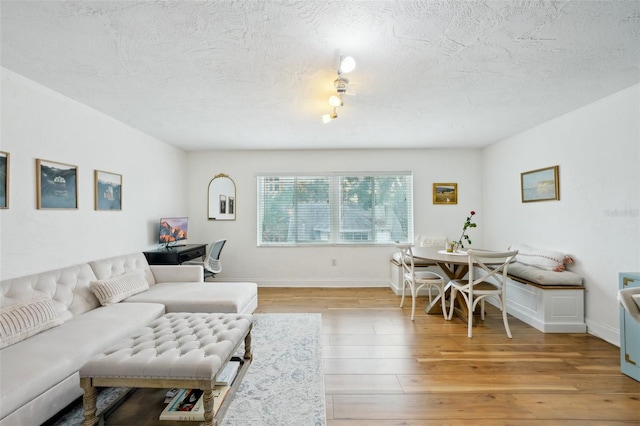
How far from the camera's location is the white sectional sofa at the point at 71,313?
150cm

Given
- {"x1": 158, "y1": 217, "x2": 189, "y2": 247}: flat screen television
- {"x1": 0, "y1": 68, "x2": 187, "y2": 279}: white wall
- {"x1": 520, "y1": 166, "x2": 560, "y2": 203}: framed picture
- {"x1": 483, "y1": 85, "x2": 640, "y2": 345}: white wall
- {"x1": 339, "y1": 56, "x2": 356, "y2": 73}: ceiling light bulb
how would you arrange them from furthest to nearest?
{"x1": 158, "y1": 217, "x2": 189, "y2": 247}: flat screen television → {"x1": 520, "y1": 166, "x2": 560, "y2": 203}: framed picture → {"x1": 483, "y1": 85, "x2": 640, "y2": 345}: white wall → {"x1": 0, "y1": 68, "x2": 187, "y2": 279}: white wall → {"x1": 339, "y1": 56, "x2": 356, "y2": 73}: ceiling light bulb

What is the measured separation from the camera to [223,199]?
5023 millimetres

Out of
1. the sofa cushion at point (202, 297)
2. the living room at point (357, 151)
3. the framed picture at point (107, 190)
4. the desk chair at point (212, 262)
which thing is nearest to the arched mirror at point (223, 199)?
the living room at point (357, 151)

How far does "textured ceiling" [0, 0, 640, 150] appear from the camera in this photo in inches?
61.0

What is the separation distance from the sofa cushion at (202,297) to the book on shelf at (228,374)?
2.17 feet

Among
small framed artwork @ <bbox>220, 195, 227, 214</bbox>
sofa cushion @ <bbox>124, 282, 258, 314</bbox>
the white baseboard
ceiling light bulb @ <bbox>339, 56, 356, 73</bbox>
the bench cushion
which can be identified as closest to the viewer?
ceiling light bulb @ <bbox>339, 56, 356, 73</bbox>

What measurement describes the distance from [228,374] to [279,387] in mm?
386

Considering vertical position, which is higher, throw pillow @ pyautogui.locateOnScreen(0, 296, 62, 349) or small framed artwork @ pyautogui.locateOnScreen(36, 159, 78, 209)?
small framed artwork @ pyautogui.locateOnScreen(36, 159, 78, 209)

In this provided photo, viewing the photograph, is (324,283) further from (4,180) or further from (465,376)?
(4,180)

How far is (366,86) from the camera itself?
2.47 m

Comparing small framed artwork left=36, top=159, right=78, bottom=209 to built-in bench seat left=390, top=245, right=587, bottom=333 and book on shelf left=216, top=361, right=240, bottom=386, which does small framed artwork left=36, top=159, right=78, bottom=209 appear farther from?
built-in bench seat left=390, top=245, right=587, bottom=333

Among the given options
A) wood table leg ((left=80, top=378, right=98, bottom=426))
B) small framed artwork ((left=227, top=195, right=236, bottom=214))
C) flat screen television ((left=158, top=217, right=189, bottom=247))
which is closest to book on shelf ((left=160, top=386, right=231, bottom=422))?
wood table leg ((left=80, top=378, right=98, bottom=426))

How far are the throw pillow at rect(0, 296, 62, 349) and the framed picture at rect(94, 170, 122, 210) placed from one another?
4.17 feet

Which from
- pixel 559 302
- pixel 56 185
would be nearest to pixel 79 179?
pixel 56 185
